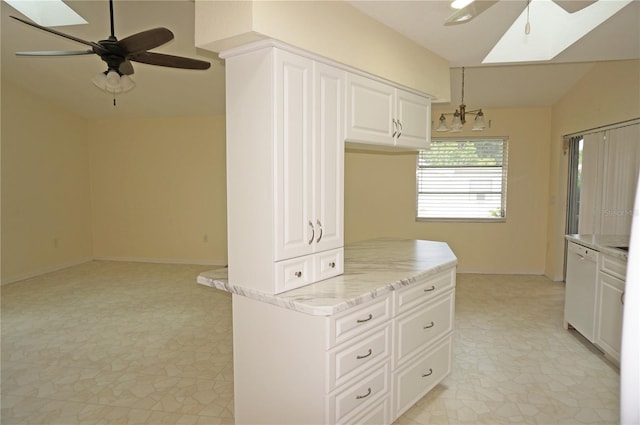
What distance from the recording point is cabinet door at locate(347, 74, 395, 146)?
2.36 meters

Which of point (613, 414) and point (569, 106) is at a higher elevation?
point (569, 106)

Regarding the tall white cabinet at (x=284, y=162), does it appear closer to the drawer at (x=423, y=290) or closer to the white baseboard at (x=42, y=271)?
the drawer at (x=423, y=290)

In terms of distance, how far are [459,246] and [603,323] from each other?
3.10 meters

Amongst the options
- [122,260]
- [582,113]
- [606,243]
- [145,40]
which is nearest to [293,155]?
[145,40]

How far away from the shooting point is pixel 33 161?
6.05 m

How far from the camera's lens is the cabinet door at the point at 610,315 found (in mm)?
2975

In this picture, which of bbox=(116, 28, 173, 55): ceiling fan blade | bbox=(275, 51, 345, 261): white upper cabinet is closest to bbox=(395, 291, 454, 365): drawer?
bbox=(275, 51, 345, 261): white upper cabinet

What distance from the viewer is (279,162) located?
1.94 m

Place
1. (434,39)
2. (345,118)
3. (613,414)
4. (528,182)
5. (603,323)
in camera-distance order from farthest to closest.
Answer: (528,182) < (603,323) < (434,39) < (613,414) < (345,118)

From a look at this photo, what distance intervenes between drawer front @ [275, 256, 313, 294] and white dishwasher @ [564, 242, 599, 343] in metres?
2.60

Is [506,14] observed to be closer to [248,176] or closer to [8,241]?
[248,176]

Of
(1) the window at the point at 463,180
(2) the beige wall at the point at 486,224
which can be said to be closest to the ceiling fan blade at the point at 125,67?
(2) the beige wall at the point at 486,224

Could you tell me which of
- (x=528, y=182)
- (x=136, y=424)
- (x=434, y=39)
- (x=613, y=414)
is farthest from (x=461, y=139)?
(x=136, y=424)

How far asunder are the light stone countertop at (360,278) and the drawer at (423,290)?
2.2 inches
